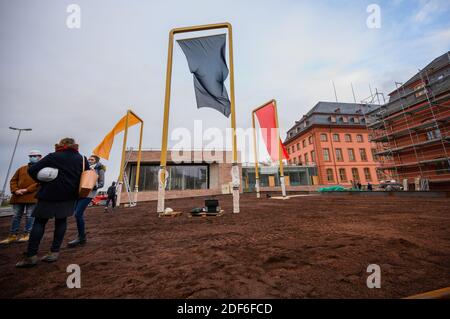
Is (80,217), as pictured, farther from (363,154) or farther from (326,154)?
(363,154)

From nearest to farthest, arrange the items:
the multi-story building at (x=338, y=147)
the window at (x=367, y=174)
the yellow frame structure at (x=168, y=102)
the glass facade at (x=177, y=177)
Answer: the yellow frame structure at (x=168, y=102) → the glass facade at (x=177, y=177) → the multi-story building at (x=338, y=147) → the window at (x=367, y=174)

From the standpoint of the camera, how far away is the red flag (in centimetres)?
1218

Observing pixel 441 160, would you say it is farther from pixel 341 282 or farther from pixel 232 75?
pixel 341 282

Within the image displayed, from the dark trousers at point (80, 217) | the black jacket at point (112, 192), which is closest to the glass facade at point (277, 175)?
the black jacket at point (112, 192)

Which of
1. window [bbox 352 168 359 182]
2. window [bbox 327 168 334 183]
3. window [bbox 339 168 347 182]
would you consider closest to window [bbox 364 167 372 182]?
window [bbox 352 168 359 182]

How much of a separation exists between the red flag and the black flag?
5738 mm

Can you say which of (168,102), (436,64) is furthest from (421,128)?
(168,102)

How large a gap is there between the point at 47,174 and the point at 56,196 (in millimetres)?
365

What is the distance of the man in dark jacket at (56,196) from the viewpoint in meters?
2.60

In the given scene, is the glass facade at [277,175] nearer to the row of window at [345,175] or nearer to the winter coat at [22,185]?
the row of window at [345,175]

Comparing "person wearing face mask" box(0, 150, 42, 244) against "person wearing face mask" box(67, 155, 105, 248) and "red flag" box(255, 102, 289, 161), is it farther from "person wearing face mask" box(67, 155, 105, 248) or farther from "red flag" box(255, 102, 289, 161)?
"red flag" box(255, 102, 289, 161)

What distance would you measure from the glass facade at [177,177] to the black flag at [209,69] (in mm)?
17713

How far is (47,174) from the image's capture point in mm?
2662

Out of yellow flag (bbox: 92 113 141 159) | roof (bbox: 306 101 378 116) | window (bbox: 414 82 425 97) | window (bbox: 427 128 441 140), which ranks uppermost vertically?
roof (bbox: 306 101 378 116)
